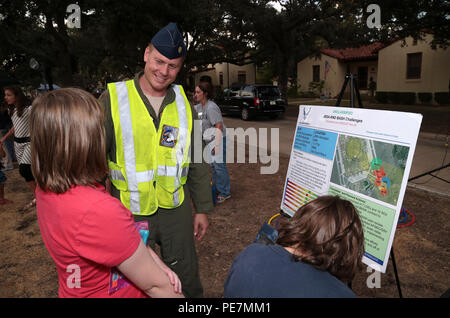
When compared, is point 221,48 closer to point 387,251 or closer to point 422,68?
point 422,68

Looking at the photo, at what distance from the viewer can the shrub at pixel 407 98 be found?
20.7m

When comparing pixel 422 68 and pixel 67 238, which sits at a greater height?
pixel 422 68

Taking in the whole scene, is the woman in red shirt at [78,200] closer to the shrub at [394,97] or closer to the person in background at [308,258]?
the person in background at [308,258]

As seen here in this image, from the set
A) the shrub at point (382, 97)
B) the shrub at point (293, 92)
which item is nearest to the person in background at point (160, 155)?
the shrub at point (382, 97)

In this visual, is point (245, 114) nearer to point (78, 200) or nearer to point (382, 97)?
point (382, 97)

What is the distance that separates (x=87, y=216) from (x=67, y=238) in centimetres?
14

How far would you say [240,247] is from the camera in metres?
4.02

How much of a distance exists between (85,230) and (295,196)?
207 centimetres

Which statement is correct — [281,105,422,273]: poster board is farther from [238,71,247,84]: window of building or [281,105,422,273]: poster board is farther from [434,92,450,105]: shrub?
[238,71,247,84]: window of building

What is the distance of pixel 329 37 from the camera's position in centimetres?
1767

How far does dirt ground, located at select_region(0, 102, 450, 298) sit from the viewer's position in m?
3.20

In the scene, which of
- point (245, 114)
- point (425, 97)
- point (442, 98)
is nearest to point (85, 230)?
point (245, 114)

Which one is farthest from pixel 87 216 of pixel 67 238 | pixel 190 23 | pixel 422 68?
pixel 422 68

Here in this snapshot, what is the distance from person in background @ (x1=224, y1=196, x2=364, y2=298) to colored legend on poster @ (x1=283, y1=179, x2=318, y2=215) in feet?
3.72
